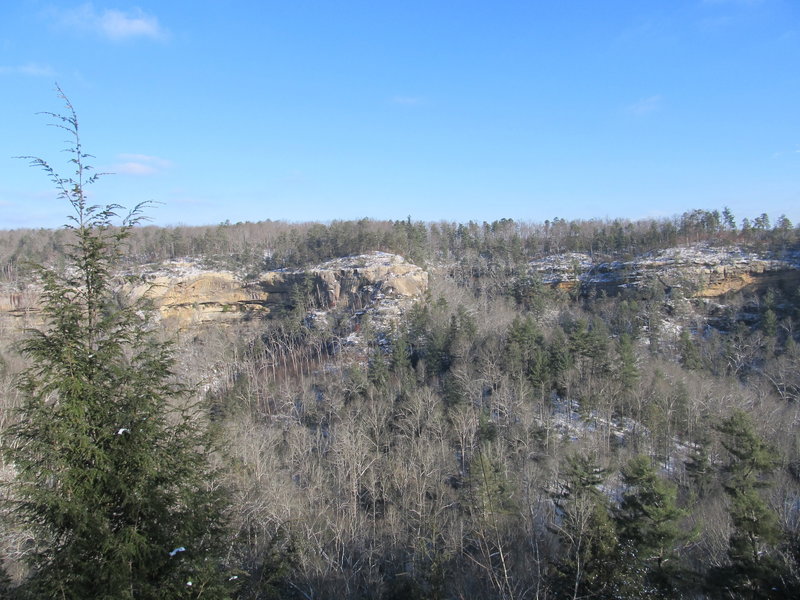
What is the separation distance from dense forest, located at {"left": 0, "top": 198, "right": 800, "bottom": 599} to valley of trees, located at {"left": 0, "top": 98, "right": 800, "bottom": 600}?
161mm

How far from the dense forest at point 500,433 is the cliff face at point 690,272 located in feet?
7.14

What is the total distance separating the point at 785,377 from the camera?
37.8 metres

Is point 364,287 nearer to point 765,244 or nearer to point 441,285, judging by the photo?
point 441,285

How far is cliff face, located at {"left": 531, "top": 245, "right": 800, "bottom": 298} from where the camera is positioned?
5812 cm

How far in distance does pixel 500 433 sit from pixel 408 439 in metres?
5.92

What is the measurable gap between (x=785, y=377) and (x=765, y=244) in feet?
111

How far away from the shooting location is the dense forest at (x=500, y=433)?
37.3 ft

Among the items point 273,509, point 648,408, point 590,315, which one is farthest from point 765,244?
point 273,509

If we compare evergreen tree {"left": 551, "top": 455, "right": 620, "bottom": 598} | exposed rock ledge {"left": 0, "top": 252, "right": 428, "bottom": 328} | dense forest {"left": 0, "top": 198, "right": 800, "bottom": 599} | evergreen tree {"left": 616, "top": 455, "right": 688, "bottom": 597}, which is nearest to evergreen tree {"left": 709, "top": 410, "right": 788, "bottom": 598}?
dense forest {"left": 0, "top": 198, "right": 800, "bottom": 599}

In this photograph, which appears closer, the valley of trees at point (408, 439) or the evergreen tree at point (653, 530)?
the valley of trees at point (408, 439)

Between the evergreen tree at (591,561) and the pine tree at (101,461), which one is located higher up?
the pine tree at (101,461)

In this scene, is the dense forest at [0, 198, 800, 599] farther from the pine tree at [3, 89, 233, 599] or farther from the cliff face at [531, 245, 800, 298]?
the cliff face at [531, 245, 800, 298]

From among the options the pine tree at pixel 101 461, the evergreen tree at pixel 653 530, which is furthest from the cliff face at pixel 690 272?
the pine tree at pixel 101 461

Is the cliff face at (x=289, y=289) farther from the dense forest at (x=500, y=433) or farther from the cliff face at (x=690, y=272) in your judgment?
the cliff face at (x=690, y=272)
